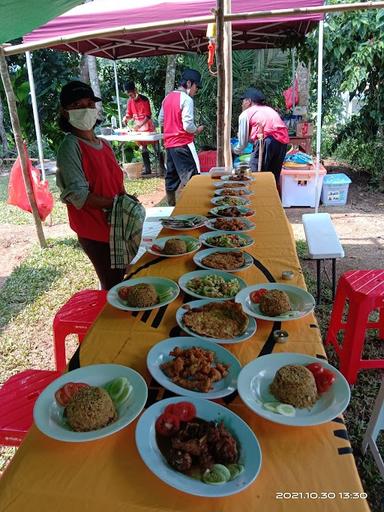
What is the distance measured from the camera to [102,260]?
2.77 m

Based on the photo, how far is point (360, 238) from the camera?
5.28 m

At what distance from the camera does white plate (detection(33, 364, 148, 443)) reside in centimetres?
101

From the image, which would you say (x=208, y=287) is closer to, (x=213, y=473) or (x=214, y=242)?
(x=214, y=242)

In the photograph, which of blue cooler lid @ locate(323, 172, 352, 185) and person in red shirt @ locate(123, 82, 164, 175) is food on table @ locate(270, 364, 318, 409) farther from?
person in red shirt @ locate(123, 82, 164, 175)

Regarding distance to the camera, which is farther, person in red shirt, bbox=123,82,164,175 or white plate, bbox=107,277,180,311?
person in red shirt, bbox=123,82,164,175

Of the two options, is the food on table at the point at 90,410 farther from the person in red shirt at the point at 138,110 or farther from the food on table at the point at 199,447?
the person in red shirt at the point at 138,110

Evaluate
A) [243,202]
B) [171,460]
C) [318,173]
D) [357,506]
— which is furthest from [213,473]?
[318,173]

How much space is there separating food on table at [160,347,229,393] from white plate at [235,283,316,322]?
33cm

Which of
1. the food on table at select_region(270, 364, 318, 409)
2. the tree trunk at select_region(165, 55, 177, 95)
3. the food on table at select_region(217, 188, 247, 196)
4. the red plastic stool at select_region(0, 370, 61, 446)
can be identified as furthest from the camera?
the tree trunk at select_region(165, 55, 177, 95)

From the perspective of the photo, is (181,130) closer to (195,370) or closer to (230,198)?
(230,198)

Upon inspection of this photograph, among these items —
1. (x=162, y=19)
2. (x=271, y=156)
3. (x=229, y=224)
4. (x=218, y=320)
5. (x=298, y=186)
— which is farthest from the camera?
(x=298, y=186)

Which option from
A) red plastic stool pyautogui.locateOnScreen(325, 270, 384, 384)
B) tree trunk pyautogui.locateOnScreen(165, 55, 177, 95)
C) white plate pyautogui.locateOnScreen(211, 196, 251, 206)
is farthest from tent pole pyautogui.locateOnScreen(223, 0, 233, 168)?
tree trunk pyautogui.locateOnScreen(165, 55, 177, 95)

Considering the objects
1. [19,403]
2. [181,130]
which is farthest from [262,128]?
[19,403]

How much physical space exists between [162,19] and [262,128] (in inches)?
74.7
